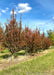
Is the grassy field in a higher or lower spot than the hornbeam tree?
lower

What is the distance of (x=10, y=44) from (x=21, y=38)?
130cm

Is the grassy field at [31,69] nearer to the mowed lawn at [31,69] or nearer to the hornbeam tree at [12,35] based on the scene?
the mowed lawn at [31,69]

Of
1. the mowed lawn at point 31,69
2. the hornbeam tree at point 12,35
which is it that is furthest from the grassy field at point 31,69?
the hornbeam tree at point 12,35

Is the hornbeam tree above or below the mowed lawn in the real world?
above

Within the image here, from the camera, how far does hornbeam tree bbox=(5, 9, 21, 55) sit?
9867 millimetres

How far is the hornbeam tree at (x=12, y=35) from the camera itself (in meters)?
9.87

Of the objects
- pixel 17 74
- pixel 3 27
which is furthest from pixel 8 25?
pixel 17 74

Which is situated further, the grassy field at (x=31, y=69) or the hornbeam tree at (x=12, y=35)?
the hornbeam tree at (x=12, y=35)

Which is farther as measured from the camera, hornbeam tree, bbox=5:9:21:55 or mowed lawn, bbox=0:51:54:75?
hornbeam tree, bbox=5:9:21:55

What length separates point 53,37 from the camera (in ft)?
92.6

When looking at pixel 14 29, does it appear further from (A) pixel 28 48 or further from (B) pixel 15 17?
(A) pixel 28 48

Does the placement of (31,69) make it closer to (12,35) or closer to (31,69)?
(31,69)

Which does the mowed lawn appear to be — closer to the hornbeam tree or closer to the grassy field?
the grassy field

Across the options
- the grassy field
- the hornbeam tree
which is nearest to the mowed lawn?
the grassy field
